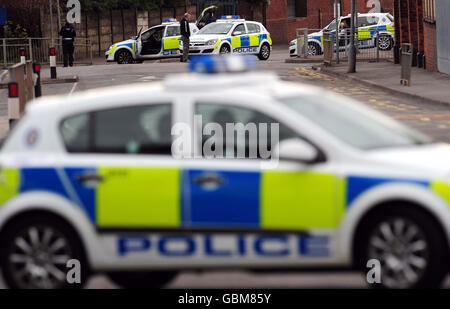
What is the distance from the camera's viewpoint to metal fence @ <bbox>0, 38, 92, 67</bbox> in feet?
138

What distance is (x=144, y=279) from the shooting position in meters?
7.15

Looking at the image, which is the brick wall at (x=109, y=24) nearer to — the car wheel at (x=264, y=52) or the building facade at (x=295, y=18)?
the building facade at (x=295, y=18)

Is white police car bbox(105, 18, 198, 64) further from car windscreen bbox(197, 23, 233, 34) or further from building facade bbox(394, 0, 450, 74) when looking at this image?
building facade bbox(394, 0, 450, 74)

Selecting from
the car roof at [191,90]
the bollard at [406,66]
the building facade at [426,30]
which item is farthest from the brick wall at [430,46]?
the car roof at [191,90]

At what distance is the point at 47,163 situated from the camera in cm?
677

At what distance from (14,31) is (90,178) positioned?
151 ft

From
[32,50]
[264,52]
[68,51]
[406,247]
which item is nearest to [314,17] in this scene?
[264,52]

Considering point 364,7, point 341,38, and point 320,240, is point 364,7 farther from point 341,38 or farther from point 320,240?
point 320,240

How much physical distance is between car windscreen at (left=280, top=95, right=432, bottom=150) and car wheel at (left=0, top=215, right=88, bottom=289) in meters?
1.56

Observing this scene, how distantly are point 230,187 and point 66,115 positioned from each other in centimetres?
116

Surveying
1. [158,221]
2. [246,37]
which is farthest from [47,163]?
[246,37]

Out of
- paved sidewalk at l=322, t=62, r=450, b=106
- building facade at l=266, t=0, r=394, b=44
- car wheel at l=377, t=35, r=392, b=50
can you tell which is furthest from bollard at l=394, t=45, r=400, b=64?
building facade at l=266, t=0, r=394, b=44

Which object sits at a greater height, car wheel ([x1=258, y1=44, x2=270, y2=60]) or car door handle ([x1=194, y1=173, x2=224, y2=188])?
car wheel ([x1=258, y1=44, x2=270, y2=60])

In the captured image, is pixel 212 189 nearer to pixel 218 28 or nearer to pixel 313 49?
pixel 218 28
